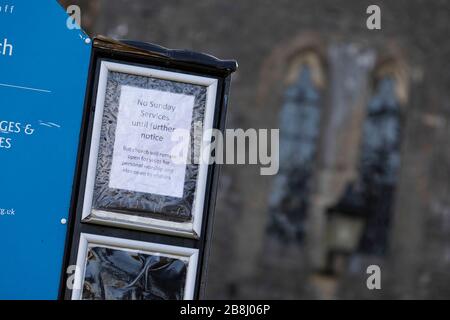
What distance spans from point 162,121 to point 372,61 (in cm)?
786

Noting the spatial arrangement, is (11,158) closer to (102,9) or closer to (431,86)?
(102,9)

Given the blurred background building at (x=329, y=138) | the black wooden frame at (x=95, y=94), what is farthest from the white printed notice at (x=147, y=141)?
the blurred background building at (x=329, y=138)

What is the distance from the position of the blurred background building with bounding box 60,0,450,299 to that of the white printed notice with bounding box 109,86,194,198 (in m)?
6.89

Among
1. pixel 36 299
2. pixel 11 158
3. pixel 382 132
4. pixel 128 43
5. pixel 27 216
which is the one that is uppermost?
pixel 382 132

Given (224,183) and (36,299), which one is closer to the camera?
(36,299)

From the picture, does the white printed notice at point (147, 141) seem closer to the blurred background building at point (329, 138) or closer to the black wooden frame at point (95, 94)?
the black wooden frame at point (95, 94)

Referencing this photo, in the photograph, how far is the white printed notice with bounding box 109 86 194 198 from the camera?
133 inches

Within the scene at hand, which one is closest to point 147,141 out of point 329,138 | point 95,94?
point 95,94

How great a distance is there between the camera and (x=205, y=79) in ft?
11.1

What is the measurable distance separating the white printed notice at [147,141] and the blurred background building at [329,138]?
22.6ft

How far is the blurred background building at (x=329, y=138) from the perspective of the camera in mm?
10367
